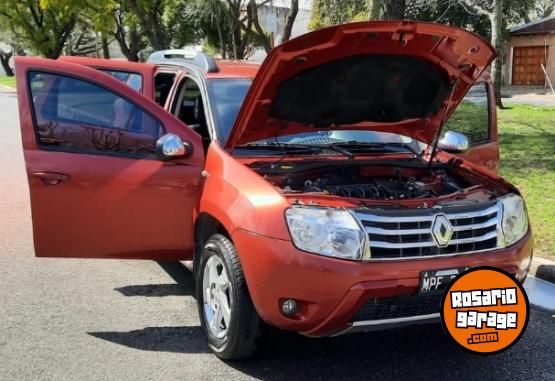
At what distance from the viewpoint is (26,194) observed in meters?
8.09

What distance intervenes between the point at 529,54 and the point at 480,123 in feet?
92.6

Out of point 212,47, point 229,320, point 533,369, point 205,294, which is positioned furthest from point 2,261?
point 212,47

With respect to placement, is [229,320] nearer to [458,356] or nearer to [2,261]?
[458,356]

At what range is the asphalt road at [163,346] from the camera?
350 centimetres

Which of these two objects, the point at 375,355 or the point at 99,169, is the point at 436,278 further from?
the point at 99,169

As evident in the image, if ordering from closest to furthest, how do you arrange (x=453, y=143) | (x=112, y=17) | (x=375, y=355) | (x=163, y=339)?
(x=375, y=355)
(x=163, y=339)
(x=453, y=143)
(x=112, y=17)

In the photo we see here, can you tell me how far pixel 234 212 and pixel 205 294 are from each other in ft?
2.51

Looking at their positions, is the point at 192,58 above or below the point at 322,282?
above

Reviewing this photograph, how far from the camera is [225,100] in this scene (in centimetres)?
445

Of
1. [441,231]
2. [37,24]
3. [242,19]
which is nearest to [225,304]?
[441,231]

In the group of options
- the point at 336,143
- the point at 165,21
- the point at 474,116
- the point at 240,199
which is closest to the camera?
the point at 240,199

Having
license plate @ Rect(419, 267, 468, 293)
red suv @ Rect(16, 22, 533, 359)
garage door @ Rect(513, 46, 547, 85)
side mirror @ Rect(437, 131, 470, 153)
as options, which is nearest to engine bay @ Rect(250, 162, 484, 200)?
red suv @ Rect(16, 22, 533, 359)

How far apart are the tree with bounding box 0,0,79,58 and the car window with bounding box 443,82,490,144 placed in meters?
36.0

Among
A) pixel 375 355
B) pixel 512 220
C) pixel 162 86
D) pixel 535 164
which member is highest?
pixel 162 86
